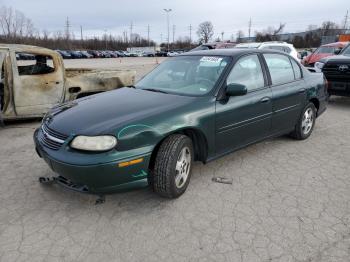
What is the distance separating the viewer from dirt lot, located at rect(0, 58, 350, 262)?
269 centimetres

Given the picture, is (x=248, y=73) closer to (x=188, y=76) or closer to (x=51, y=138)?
(x=188, y=76)

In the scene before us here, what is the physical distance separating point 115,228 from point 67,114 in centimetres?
135

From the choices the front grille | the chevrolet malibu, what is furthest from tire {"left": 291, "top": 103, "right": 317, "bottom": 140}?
the front grille

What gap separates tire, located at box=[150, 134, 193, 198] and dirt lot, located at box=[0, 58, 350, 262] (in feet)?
0.59

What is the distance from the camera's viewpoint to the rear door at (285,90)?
15.1 feet

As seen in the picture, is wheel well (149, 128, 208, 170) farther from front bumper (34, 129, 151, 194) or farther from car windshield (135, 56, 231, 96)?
front bumper (34, 129, 151, 194)

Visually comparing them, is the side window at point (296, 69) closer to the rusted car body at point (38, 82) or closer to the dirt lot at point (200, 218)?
the dirt lot at point (200, 218)

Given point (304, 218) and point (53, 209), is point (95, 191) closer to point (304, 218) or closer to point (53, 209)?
point (53, 209)

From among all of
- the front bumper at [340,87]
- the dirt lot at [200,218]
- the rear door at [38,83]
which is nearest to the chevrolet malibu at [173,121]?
the dirt lot at [200,218]

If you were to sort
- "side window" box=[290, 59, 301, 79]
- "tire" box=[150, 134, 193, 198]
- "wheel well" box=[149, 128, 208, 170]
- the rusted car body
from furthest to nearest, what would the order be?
the rusted car body
"side window" box=[290, 59, 301, 79]
"wheel well" box=[149, 128, 208, 170]
"tire" box=[150, 134, 193, 198]

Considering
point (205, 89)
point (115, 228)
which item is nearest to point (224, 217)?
point (115, 228)

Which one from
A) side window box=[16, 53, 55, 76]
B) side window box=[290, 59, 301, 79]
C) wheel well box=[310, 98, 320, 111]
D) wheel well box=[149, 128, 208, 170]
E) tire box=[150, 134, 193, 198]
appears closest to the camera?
tire box=[150, 134, 193, 198]

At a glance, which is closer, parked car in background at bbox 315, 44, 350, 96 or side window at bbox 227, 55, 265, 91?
side window at bbox 227, 55, 265, 91

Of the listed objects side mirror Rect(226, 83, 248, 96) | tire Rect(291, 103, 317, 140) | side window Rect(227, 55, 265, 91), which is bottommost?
tire Rect(291, 103, 317, 140)
